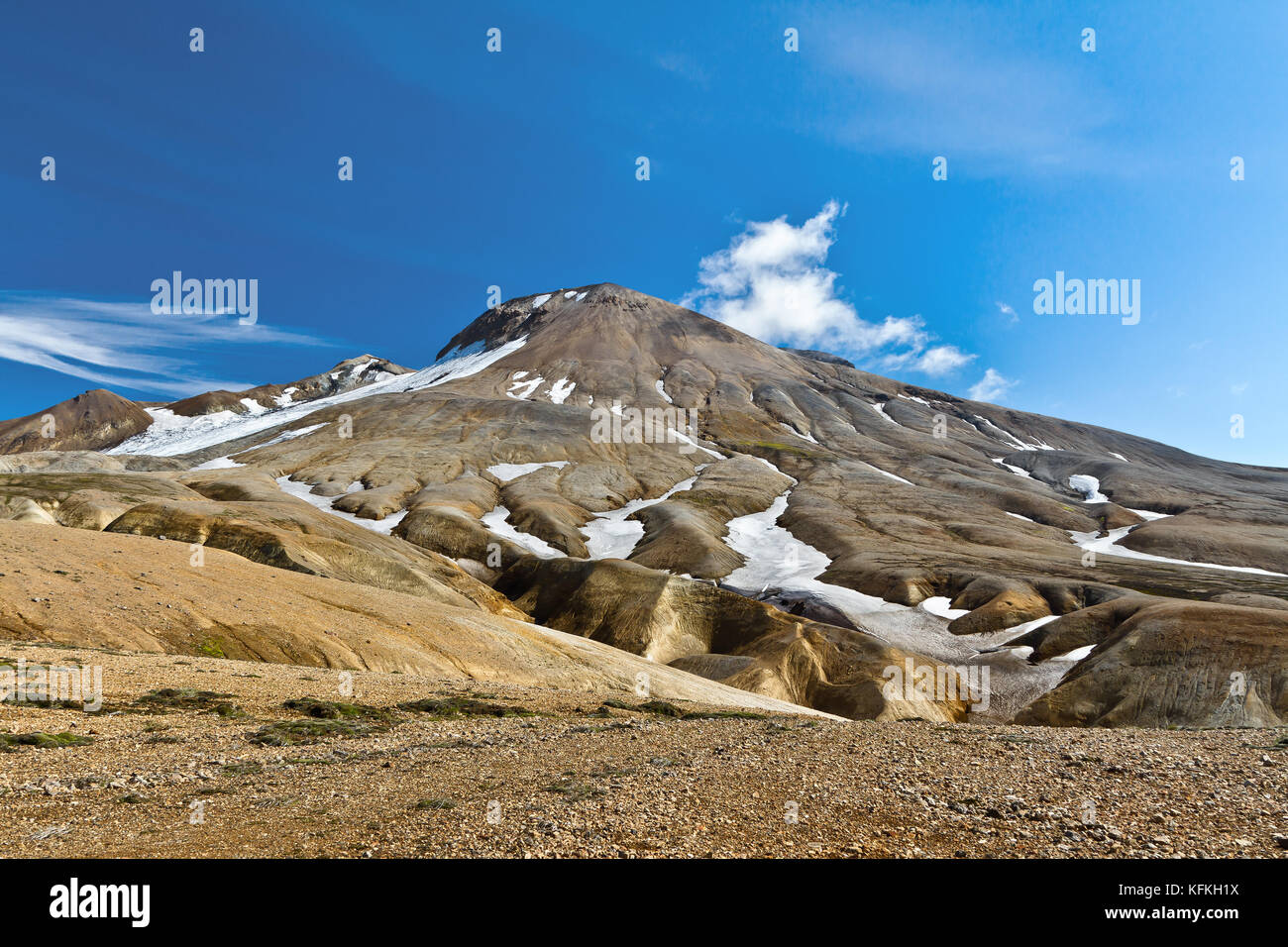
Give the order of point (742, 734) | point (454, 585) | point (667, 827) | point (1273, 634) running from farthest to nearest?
point (454, 585) → point (1273, 634) → point (742, 734) → point (667, 827)

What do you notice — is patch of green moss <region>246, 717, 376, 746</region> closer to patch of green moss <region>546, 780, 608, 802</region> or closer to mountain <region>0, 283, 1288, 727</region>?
patch of green moss <region>546, 780, 608, 802</region>

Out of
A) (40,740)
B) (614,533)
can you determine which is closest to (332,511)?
(614,533)

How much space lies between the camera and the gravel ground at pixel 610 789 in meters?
11.5

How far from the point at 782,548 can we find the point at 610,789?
10985cm

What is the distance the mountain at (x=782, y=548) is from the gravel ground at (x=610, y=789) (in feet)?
85.3

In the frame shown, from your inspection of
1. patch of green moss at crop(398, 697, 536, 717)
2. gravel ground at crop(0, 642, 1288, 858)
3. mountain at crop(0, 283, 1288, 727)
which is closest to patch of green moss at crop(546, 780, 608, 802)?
gravel ground at crop(0, 642, 1288, 858)

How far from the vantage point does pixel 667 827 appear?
1227 centimetres

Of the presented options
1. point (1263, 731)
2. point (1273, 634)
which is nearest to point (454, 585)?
point (1263, 731)

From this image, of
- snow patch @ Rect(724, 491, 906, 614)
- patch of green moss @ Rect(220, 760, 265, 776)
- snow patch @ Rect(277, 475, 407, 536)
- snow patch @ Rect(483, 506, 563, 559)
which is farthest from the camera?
snow patch @ Rect(277, 475, 407, 536)

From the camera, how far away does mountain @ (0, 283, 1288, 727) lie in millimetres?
60000

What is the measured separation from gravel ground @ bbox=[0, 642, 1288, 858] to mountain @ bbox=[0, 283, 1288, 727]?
2601 centimetres

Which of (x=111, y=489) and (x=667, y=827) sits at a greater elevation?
(x=111, y=489)
